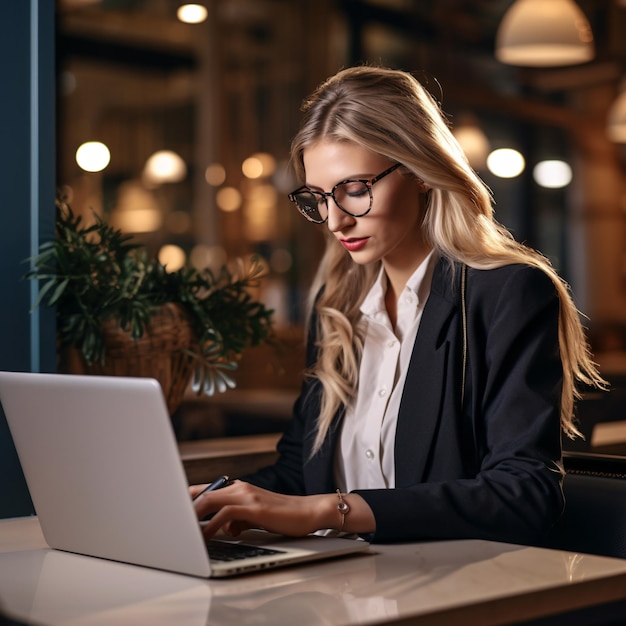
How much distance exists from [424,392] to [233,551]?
22.6 inches

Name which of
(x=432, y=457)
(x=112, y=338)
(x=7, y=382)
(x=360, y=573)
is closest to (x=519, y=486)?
(x=432, y=457)

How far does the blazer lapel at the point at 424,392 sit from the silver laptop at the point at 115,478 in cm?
37

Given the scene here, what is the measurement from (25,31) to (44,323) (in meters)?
0.58

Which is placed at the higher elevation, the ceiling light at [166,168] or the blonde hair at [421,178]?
the ceiling light at [166,168]

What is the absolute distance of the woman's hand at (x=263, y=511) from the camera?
1.46 m

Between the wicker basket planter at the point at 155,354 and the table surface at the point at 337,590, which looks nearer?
the table surface at the point at 337,590

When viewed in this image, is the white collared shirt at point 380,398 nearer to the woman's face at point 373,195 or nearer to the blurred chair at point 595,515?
the woman's face at point 373,195

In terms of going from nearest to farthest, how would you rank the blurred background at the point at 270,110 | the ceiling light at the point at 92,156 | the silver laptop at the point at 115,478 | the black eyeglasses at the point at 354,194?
the silver laptop at the point at 115,478 < the black eyeglasses at the point at 354,194 < the ceiling light at the point at 92,156 < the blurred background at the point at 270,110

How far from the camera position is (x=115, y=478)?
1.38 meters

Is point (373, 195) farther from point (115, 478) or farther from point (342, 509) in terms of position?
point (115, 478)

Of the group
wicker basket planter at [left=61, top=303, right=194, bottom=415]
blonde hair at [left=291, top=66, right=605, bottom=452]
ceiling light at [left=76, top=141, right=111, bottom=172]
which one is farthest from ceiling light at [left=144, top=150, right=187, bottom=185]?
blonde hair at [left=291, top=66, right=605, bottom=452]

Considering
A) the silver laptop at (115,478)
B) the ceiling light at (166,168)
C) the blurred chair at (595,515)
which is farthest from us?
the ceiling light at (166,168)

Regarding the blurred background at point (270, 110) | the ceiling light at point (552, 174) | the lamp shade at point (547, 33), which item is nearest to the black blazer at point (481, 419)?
the lamp shade at point (547, 33)

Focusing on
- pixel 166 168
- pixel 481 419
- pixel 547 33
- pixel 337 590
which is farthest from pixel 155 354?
pixel 166 168
